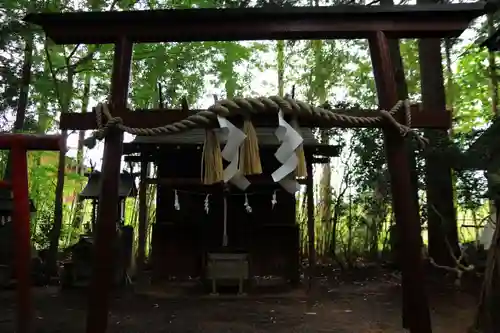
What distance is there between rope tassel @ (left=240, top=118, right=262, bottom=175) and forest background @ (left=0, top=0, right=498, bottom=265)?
4534mm

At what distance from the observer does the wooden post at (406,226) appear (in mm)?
3322

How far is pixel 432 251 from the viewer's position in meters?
8.69

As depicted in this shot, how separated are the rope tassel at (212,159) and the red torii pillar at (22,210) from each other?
102cm

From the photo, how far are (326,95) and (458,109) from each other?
385 centimetres

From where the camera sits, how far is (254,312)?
21.6 ft

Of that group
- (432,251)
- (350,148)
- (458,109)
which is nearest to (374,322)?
(432,251)

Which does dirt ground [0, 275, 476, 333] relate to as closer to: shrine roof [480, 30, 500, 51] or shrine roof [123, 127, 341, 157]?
shrine roof [123, 127, 341, 157]

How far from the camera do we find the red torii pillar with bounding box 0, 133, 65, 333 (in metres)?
2.50

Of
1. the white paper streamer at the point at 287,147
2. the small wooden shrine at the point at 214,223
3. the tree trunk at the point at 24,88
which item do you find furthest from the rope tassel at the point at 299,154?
the tree trunk at the point at 24,88

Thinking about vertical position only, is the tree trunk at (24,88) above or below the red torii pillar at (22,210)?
above

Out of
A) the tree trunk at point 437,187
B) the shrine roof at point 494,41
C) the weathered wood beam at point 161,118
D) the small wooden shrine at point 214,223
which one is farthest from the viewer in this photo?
the small wooden shrine at point 214,223

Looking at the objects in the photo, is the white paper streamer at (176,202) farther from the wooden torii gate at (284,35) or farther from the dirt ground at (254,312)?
the wooden torii gate at (284,35)

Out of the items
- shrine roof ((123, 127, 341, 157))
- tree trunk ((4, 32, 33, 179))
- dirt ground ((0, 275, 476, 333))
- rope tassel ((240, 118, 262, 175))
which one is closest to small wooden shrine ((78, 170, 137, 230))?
shrine roof ((123, 127, 341, 157))

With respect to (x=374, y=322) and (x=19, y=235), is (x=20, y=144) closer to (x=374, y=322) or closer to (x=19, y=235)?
(x=19, y=235)
